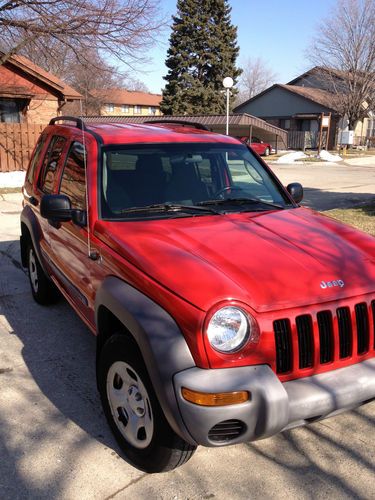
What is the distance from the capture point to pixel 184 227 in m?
3.14

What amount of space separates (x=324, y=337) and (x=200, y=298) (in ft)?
2.33

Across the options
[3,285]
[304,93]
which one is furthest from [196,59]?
[3,285]

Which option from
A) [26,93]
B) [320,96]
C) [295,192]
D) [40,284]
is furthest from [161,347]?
[320,96]

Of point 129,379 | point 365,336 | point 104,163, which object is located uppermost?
point 104,163

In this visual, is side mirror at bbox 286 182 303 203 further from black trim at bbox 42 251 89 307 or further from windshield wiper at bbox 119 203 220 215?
black trim at bbox 42 251 89 307

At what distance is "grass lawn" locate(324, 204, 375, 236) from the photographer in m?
8.35

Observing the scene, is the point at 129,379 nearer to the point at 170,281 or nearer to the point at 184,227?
the point at 170,281

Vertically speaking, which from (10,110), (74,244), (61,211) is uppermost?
(10,110)

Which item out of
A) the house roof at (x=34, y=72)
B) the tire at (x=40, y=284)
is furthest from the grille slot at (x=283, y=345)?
the house roof at (x=34, y=72)

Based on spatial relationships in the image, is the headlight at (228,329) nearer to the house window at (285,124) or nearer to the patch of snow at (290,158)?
the patch of snow at (290,158)

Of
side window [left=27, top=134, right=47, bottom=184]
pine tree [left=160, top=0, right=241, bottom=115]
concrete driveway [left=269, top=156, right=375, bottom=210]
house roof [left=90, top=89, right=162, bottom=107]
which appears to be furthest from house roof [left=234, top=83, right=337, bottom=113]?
side window [left=27, top=134, right=47, bottom=184]

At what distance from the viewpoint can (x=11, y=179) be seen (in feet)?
53.5

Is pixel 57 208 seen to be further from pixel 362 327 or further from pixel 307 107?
pixel 307 107

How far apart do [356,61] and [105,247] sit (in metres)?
42.0
